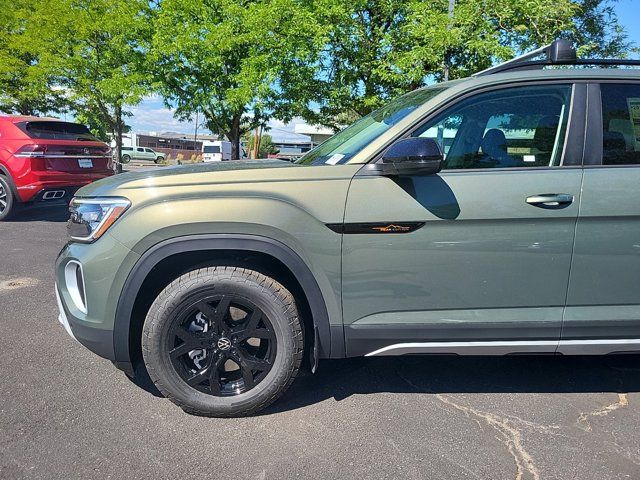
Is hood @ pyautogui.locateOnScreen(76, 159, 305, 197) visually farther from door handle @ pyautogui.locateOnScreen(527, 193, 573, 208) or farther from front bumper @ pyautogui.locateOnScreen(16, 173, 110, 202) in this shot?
front bumper @ pyautogui.locateOnScreen(16, 173, 110, 202)

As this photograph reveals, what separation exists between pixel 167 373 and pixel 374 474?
3.99 feet

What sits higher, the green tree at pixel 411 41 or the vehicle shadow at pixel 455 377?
the green tree at pixel 411 41

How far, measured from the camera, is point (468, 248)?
2545 mm

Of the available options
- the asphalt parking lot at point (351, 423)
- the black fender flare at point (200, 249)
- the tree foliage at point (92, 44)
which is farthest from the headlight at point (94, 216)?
the tree foliage at point (92, 44)

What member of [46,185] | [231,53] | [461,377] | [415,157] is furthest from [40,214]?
[415,157]

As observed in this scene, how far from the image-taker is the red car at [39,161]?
25.3 feet

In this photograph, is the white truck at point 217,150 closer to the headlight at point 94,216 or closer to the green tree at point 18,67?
the green tree at point 18,67

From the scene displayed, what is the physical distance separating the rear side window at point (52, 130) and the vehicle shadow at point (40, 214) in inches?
51.2

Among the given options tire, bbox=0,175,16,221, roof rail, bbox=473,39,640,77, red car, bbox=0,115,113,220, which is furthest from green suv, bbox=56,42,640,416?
tire, bbox=0,175,16,221

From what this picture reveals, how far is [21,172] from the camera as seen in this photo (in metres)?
7.74

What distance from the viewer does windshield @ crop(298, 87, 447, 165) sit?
9.10ft

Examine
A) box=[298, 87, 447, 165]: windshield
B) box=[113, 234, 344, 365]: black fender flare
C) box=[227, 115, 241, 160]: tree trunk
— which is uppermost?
box=[227, 115, 241, 160]: tree trunk

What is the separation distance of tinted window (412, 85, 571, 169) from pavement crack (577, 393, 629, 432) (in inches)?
58.7

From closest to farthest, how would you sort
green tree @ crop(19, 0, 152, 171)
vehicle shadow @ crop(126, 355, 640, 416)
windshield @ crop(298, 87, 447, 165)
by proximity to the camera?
windshield @ crop(298, 87, 447, 165) < vehicle shadow @ crop(126, 355, 640, 416) < green tree @ crop(19, 0, 152, 171)
